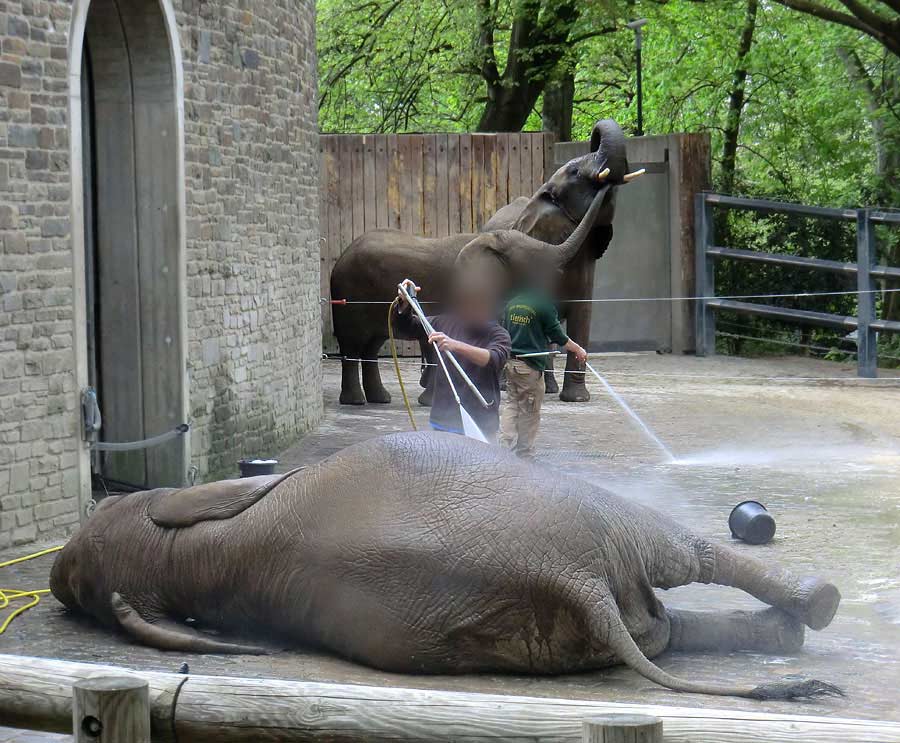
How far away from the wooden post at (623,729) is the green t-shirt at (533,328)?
22.3ft

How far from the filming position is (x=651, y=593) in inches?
220

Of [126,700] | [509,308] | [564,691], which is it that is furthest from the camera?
[509,308]

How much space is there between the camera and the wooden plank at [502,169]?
1897 cm

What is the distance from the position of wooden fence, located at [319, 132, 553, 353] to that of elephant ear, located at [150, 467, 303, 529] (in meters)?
13.1

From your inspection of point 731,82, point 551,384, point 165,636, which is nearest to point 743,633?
point 165,636

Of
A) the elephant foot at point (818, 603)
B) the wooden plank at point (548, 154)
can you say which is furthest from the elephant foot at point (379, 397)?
the elephant foot at point (818, 603)

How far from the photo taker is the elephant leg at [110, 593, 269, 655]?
18.4ft

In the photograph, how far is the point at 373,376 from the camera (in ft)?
49.1

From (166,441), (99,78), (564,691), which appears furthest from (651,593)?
(99,78)

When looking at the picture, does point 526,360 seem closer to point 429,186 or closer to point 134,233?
point 134,233

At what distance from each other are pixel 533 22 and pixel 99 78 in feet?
40.7

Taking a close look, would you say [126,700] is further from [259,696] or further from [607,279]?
[607,279]

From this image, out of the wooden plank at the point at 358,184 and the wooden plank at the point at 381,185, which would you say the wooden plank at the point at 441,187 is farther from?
the wooden plank at the point at 358,184

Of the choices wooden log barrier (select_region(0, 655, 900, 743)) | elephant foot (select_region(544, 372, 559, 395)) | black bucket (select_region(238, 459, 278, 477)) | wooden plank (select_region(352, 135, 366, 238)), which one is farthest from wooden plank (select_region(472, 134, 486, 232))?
wooden log barrier (select_region(0, 655, 900, 743))
